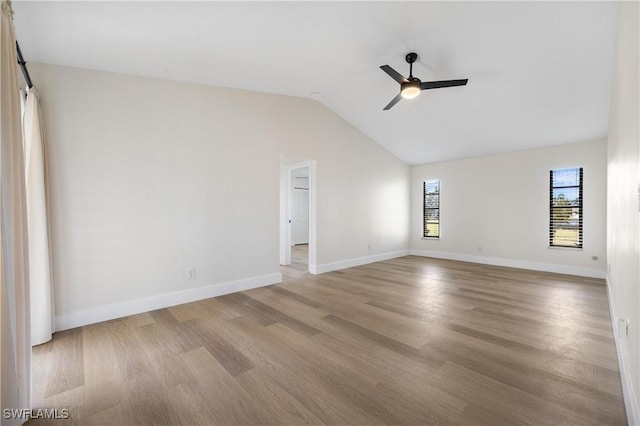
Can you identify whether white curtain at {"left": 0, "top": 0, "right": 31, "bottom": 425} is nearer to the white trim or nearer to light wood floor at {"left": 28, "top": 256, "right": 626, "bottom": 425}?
light wood floor at {"left": 28, "top": 256, "right": 626, "bottom": 425}

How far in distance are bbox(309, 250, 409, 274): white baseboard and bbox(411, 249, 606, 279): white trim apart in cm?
80

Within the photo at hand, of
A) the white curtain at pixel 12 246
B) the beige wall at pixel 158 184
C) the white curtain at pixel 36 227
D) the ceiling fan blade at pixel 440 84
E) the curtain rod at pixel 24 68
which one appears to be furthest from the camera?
the ceiling fan blade at pixel 440 84

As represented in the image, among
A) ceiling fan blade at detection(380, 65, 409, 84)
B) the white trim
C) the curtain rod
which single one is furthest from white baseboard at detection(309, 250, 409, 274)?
the curtain rod

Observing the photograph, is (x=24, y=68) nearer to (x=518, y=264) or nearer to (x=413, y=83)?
(x=413, y=83)

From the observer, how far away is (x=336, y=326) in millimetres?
2811

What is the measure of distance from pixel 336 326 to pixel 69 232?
115 inches

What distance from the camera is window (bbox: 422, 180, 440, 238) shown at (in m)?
7.05

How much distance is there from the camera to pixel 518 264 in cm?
572

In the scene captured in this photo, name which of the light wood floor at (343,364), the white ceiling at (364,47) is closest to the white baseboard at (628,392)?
the light wood floor at (343,364)

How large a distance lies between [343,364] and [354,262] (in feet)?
12.1

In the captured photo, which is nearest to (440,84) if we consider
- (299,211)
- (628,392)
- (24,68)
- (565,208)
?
(628,392)

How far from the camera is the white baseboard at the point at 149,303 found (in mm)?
2838

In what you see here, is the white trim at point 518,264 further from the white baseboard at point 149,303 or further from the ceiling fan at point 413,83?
the white baseboard at point 149,303

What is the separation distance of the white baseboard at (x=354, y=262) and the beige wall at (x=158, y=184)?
3.37ft
